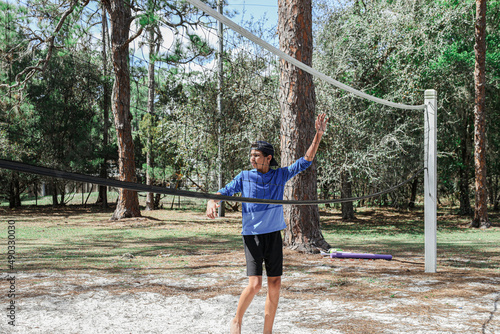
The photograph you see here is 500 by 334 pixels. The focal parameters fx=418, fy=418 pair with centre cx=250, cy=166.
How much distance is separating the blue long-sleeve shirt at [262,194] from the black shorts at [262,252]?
48 millimetres

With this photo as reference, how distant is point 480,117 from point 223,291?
38.4 feet

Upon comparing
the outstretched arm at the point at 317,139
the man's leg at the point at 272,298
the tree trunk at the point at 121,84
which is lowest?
the man's leg at the point at 272,298

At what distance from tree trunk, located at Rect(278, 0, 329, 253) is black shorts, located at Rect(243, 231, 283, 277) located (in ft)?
13.2

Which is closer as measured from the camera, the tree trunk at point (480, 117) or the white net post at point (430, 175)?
the white net post at point (430, 175)

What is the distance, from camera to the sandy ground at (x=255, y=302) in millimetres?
3273

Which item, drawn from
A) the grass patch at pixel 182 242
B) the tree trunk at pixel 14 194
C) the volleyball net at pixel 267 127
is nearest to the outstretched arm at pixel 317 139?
the grass patch at pixel 182 242

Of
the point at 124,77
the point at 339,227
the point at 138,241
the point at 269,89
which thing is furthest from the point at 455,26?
the point at 138,241

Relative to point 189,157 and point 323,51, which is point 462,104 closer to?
point 323,51

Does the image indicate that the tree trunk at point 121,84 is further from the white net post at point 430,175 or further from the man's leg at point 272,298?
the man's leg at point 272,298

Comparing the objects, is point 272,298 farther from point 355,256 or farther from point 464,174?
point 464,174

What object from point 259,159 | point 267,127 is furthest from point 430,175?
point 267,127

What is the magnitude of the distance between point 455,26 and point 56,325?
49.8 ft

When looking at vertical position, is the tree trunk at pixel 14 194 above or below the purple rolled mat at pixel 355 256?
above

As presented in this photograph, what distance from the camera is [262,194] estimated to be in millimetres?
2936
